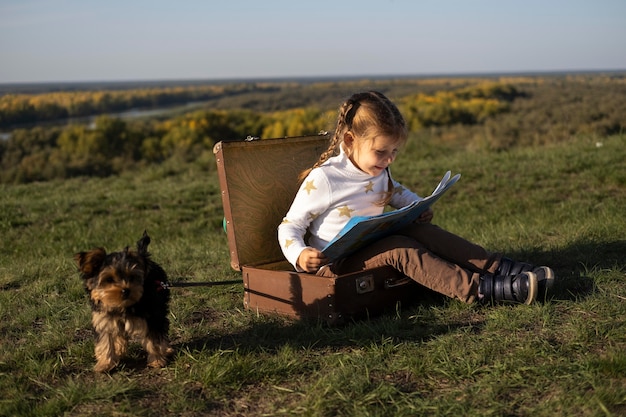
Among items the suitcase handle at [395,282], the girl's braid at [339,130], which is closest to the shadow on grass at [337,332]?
the suitcase handle at [395,282]

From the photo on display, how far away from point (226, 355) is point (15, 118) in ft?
46.3

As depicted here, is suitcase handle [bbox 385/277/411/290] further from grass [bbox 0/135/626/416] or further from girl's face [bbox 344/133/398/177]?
girl's face [bbox 344/133/398/177]

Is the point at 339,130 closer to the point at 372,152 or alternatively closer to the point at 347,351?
the point at 372,152

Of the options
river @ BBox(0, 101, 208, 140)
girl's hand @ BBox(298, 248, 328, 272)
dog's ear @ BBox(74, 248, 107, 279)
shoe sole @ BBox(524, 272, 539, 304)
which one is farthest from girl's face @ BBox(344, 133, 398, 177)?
→ river @ BBox(0, 101, 208, 140)

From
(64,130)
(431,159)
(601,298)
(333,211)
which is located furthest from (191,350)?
(64,130)

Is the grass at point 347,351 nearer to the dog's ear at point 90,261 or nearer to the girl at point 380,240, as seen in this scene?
the girl at point 380,240

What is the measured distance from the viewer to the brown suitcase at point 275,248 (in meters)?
4.13

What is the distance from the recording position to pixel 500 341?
11.9ft

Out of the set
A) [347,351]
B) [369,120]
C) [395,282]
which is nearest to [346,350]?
Answer: [347,351]

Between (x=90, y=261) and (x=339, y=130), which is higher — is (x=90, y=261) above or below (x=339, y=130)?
below

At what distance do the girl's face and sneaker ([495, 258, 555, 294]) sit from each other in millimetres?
1024

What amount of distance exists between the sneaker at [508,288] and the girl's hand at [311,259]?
1018mm

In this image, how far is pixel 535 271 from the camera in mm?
4246

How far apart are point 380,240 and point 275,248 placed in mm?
915
